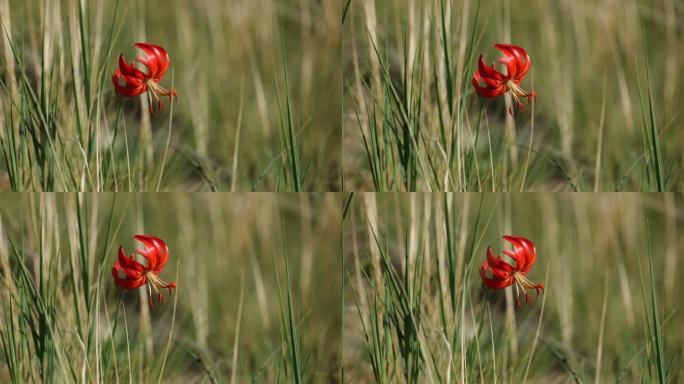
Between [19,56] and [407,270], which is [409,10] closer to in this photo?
[407,270]

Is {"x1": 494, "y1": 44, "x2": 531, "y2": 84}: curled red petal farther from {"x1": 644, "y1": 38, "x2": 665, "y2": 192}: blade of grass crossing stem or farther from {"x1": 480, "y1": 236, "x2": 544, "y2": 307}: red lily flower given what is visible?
{"x1": 480, "y1": 236, "x2": 544, "y2": 307}: red lily flower

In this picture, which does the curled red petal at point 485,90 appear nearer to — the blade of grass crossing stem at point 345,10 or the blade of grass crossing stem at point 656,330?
the blade of grass crossing stem at point 345,10

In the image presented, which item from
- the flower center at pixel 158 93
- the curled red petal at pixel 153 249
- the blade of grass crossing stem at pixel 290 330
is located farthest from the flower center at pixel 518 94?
the curled red petal at pixel 153 249

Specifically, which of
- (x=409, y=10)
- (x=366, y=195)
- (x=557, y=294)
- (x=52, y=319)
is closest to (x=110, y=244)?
(x=52, y=319)

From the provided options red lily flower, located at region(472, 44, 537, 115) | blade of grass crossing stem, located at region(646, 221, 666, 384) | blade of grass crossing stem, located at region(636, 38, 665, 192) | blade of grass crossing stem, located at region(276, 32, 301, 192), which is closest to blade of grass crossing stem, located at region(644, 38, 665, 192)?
blade of grass crossing stem, located at region(636, 38, 665, 192)

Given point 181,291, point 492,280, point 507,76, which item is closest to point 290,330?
point 181,291

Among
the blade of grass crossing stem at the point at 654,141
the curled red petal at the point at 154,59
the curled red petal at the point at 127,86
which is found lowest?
the blade of grass crossing stem at the point at 654,141

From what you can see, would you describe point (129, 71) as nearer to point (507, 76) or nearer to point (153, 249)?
point (153, 249)
